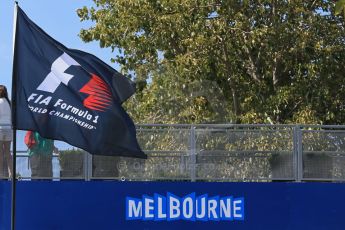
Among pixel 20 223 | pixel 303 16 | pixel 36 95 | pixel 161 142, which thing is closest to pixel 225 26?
pixel 303 16

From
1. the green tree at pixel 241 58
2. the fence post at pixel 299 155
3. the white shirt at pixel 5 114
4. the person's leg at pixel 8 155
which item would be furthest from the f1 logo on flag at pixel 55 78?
the green tree at pixel 241 58

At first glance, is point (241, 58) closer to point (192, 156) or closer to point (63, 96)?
point (192, 156)

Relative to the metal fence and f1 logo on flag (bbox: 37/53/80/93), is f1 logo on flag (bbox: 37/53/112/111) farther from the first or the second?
Result: the metal fence

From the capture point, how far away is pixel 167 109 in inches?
803

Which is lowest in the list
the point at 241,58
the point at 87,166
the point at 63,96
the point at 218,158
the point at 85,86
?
the point at 87,166

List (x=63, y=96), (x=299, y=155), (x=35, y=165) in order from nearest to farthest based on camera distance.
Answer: (x=63, y=96) → (x=35, y=165) → (x=299, y=155)

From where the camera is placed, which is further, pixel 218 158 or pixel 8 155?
pixel 218 158

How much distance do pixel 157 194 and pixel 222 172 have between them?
→ 3.55ft

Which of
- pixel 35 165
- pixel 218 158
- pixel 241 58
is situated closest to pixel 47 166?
pixel 35 165

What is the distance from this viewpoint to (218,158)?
12102 millimetres

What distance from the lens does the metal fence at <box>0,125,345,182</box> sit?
1200 centimetres

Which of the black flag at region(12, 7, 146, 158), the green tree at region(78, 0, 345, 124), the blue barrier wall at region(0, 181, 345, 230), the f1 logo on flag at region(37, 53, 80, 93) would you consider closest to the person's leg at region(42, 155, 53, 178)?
the blue barrier wall at region(0, 181, 345, 230)

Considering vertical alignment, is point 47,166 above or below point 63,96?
below

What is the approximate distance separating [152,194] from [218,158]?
1171 mm
